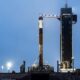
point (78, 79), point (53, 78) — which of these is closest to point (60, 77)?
point (53, 78)

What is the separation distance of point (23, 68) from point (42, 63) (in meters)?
12.5

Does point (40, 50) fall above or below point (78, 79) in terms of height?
above

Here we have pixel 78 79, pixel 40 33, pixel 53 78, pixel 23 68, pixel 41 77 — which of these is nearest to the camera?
pixel 41 77

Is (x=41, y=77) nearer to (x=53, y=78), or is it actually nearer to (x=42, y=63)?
(x=53, y=78)

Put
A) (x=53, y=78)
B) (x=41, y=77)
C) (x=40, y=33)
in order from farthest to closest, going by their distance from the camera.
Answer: (x=40, y=33)
(x=53, y=78)
(x=41, y=77)

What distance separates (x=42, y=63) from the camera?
586ft

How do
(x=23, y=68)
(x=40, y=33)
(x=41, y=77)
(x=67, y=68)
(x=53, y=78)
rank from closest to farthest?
(x=41, y=77) → (x=53, y=78) → (x=23, y=68) → (x=40, y=33) → (x=67, y=68)

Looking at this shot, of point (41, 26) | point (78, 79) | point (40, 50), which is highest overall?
point (41, 26)

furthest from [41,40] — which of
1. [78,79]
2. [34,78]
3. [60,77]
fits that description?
[34,78]

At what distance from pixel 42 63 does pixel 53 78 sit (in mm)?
60591

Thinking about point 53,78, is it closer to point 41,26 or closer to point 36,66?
point 36,66

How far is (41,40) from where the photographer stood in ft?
581

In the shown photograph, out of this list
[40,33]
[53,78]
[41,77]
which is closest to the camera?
[41,77]

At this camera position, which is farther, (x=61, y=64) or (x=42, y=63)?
(x=61, y=64)
